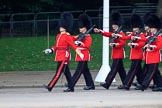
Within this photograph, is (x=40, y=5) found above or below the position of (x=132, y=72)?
above

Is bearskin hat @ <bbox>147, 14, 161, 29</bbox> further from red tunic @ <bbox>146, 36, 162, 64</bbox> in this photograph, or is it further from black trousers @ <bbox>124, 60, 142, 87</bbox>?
black trousers @ <bbox>124, 60, 142, 87</bbox>

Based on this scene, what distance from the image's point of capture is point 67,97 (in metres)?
14.1

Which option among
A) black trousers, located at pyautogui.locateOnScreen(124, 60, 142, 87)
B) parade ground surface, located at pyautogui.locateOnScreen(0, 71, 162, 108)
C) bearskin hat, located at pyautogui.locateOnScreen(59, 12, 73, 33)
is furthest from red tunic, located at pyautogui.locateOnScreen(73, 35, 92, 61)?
black trousers, located at pyautogui.locateOnScreen(124, 60, 142, 87)

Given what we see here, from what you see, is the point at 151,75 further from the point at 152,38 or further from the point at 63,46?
the point at 63,46

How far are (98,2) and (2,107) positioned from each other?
1135 inches

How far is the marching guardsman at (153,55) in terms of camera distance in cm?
1509

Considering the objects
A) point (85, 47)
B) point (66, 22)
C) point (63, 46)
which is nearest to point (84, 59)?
point (85, 47)

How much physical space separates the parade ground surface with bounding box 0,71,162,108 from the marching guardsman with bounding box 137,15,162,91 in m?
0.30

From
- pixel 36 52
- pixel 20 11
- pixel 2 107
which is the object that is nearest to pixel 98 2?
pixel 20 11

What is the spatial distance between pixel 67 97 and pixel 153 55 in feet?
8.46

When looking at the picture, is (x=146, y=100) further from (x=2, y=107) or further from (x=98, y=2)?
(x=98, y=2)

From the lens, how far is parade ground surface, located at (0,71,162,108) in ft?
42.2

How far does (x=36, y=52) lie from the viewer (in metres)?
24.8

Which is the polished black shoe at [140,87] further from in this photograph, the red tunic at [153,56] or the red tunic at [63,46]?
the red tunic at [63,46]
